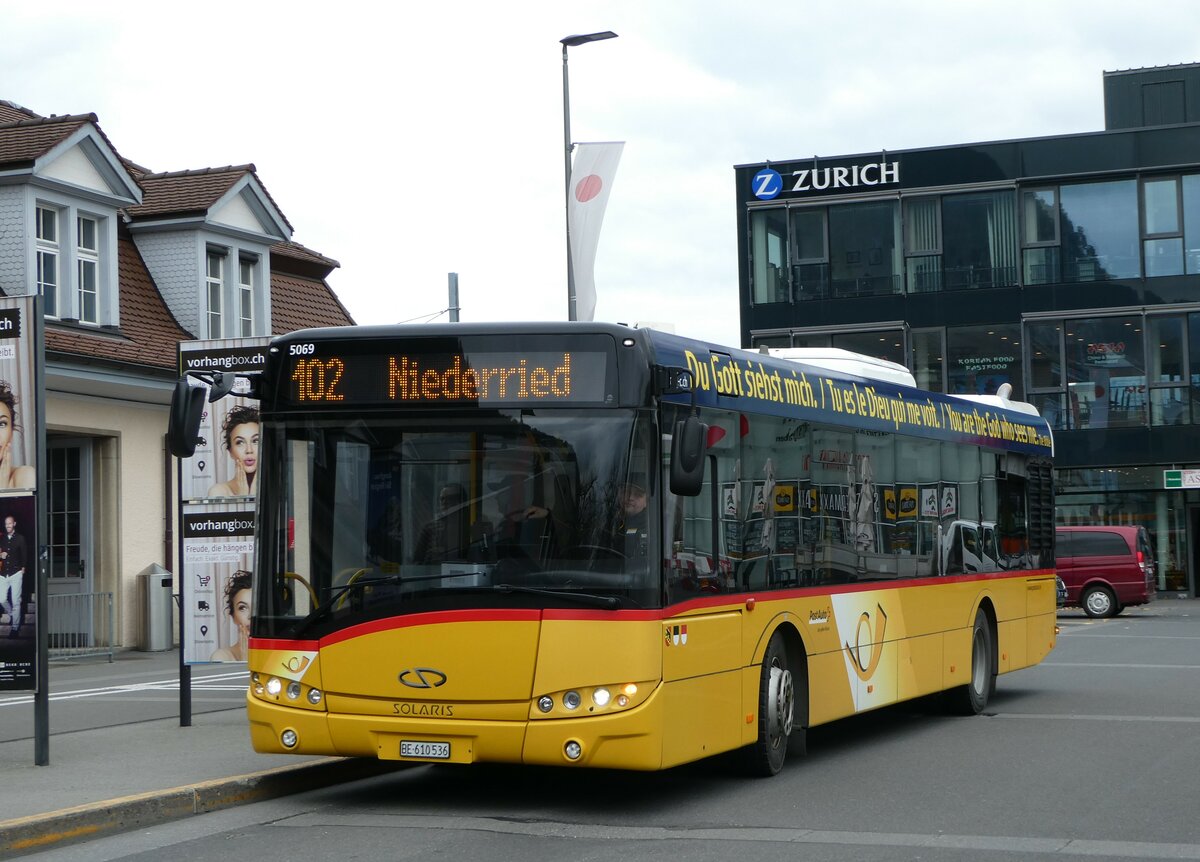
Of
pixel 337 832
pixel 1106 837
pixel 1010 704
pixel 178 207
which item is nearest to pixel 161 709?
pixel 337 832

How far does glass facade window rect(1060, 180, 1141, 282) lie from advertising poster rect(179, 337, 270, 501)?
32.2 metres

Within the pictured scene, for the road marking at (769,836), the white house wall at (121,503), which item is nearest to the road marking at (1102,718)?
the road marking at (769,836)

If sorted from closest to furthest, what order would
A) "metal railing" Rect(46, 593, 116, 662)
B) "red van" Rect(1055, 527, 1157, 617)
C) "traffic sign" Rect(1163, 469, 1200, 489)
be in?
"metal railing" Rect(46, 593, 116, 662) < "red van" Rect(1055, 527, 1157, 617) < "traffic sign" Rect(1163, 469, 1200, 489)

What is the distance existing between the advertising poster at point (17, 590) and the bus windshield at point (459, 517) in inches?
86.4

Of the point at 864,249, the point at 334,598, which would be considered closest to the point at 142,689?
the point at 334,598

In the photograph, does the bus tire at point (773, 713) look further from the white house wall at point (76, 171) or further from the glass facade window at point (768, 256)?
the glass facade window at point (768, 256)

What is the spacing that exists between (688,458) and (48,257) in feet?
56.2

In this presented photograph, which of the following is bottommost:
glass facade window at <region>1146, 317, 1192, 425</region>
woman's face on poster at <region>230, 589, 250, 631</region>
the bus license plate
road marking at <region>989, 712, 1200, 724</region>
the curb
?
road marking at <region>989, 712, 1200, 724</region>

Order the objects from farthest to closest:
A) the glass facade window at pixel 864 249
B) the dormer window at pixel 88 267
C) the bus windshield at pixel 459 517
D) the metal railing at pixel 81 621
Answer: the glass facade window at pixel 864 249, the dormer window at pixel 88 267, the metal railing at pixel 81 621, the bus windshield at pixel 459 517

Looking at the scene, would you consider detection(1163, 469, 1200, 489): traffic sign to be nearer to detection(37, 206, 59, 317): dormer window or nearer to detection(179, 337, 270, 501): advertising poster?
detection(37, 206, 59, 317): dormer window

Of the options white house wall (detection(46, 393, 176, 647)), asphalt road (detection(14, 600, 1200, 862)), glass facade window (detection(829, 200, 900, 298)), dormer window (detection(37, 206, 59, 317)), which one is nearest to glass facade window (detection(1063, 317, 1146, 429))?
glass facade window (detection(829, 200, 900, 298))

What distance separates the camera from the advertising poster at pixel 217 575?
13.6m

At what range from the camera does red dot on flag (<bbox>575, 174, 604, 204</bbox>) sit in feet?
72.3

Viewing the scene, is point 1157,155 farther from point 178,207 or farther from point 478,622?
point 478,622
